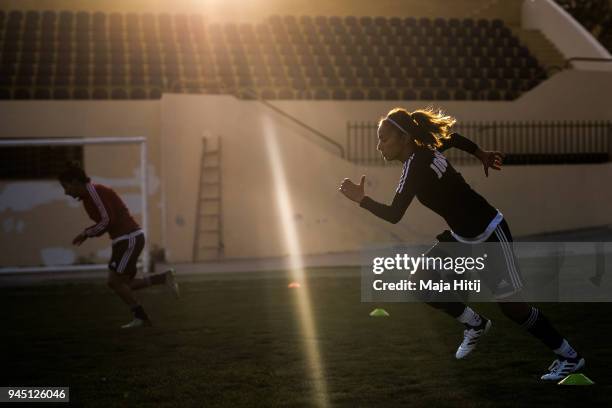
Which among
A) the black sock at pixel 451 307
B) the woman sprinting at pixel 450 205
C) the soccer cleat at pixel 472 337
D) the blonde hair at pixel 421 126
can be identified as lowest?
the soccer cleat at pixel 472 337

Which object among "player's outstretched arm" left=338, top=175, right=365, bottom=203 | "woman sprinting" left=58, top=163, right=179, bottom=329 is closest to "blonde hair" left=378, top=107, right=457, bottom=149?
"player's outstretched arm" left=338, top=175, right=365, bottom=203

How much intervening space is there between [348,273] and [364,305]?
13.3 ft

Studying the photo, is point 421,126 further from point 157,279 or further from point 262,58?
point 262,58

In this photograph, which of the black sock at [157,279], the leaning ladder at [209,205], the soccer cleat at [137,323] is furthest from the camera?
the leaning ladder at [209,205]

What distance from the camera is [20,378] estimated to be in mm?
7402

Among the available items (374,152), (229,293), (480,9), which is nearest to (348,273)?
(229,293)

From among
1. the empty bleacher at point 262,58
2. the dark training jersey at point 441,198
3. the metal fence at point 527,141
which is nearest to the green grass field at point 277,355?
the dark training jersey at point 441,198

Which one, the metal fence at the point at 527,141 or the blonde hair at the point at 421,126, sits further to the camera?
the metal fence at the point at 527,141

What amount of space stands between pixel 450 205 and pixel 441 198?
8cm

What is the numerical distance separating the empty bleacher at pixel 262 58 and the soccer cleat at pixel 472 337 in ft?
44.7

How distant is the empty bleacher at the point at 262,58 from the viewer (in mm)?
21719

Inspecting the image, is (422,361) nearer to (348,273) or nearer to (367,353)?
(367,353)

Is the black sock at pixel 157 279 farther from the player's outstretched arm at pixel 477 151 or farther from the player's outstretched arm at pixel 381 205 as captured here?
the player's outstretched arm at pixel 381 205

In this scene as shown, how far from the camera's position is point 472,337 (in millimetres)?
7598
